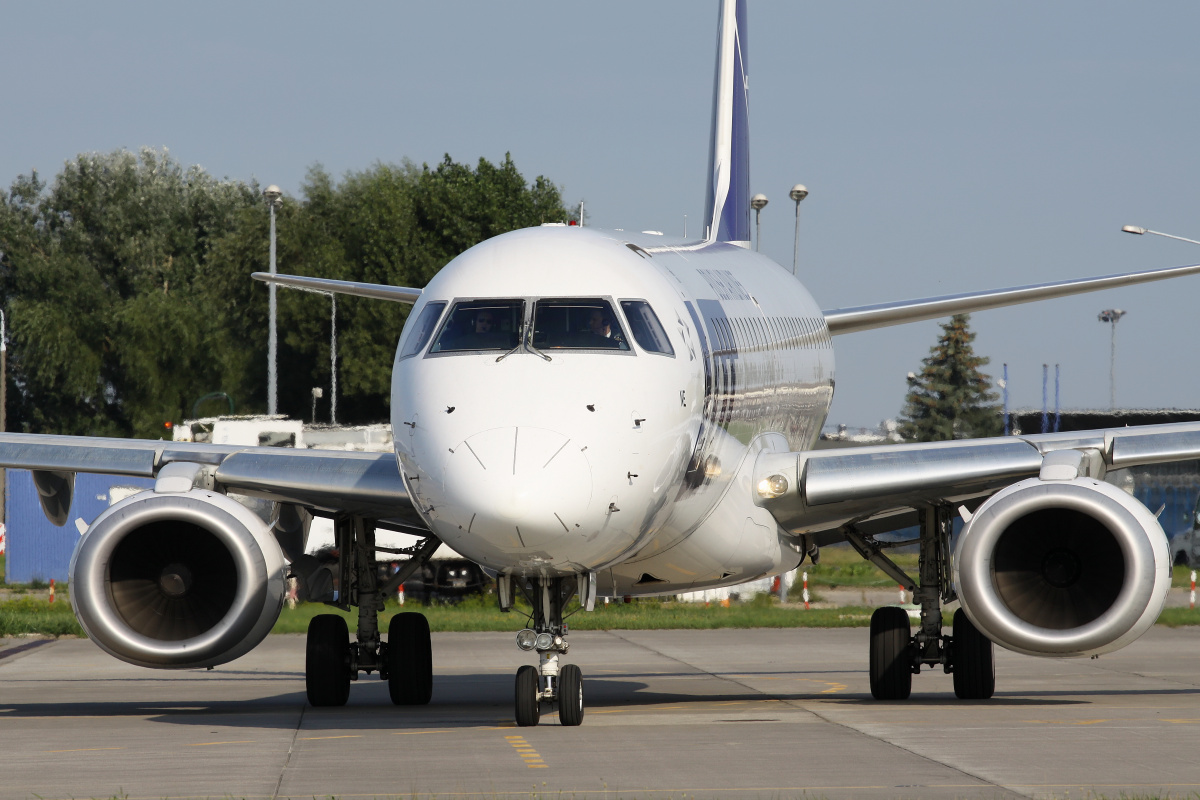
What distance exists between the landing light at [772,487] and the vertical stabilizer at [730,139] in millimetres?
9156

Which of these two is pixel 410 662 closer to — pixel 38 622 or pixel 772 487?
pixel 772 487

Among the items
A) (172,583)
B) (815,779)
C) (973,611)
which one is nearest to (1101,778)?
(815,779)

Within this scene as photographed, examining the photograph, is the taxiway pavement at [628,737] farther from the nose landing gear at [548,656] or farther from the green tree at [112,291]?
the green tree at [112,291]

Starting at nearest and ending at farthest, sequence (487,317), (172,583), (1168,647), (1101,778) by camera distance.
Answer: (1101,778)
(487,317)
(172,583)
(1168,647)

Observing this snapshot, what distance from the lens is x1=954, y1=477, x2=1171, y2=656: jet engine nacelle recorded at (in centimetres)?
1334

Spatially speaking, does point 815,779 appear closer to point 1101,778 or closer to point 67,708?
point 1101,778

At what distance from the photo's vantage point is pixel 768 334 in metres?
17.5

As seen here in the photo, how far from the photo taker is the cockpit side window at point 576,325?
12.4 m

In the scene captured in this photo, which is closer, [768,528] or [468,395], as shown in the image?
[468,395]

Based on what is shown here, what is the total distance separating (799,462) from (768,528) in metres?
0.65

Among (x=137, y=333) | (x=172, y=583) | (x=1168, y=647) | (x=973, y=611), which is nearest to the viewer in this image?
(x=973, y=611)

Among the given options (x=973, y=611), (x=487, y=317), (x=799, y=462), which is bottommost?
(x=973, y=611)

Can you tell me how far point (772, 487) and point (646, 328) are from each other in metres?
2.97

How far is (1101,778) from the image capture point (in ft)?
34.4
